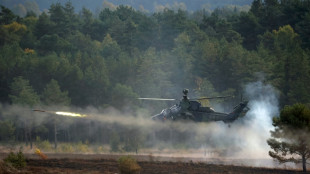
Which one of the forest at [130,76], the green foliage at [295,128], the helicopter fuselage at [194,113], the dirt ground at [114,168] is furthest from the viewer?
the forest at [130,76]

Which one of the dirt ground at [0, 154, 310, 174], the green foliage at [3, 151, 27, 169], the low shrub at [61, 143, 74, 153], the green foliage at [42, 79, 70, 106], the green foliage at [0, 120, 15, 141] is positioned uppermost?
the green foliage at [42, 79, 70, 106]

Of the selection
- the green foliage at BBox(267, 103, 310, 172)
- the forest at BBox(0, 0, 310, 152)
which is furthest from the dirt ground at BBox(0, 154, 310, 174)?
the forest at BBox(0, 0, 310, 152)

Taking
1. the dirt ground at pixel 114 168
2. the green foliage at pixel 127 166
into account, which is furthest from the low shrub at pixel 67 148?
the green foliage at pixel 127 166

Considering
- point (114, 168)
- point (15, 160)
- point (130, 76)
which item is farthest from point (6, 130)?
point (114, 168)

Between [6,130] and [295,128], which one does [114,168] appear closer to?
[295,128]

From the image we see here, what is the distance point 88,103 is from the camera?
8938 centimetres

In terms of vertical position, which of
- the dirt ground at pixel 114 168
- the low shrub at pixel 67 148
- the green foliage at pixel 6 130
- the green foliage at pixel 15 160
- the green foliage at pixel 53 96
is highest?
the green foliage at pixel 53 96

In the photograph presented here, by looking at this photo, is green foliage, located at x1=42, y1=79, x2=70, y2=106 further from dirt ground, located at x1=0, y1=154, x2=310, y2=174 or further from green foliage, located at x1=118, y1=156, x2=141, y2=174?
green foliage, located at x1=118, y1=156, x2=141, y2=174

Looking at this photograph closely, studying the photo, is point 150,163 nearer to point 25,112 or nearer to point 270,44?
point 25,112

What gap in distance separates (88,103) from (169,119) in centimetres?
3755

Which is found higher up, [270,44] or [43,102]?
[270,44]

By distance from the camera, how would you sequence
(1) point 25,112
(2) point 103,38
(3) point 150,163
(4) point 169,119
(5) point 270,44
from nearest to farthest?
(4) point 169,119 < (3) point 150,163 < (1) point 25,112 < (5) point 270,44 < (2) point 103,38

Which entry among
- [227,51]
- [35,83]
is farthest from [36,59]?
[227,51]

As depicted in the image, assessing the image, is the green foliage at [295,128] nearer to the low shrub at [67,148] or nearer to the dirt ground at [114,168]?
the dirt ground at [114,168]
